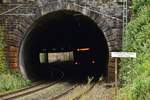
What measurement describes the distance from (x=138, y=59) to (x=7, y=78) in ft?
23.8

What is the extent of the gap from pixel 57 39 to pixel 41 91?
12.9 m

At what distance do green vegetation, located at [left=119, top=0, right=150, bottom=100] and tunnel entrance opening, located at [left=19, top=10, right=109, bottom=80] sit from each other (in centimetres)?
337

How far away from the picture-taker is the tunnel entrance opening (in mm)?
25859

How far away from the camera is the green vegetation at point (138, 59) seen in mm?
13508

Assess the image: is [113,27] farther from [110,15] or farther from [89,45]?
[89,45]

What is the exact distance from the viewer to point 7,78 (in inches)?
875

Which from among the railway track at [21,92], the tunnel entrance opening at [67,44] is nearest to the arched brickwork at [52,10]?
the tunnel entrance opening at [67,44]

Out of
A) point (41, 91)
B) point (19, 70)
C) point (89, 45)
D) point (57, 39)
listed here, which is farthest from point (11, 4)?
point (89, 45)

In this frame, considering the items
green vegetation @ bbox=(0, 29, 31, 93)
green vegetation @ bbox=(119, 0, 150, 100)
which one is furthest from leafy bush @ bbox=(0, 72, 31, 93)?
green vegetation @ bbox=(119, 0, 150, 100)

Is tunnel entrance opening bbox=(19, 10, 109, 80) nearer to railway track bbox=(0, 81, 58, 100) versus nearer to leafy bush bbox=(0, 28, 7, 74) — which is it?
leafy bush bbox=(0, 28, 7, 74)

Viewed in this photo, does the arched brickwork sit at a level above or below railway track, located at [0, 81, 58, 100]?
above

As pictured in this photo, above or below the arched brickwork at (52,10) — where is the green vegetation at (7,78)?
below

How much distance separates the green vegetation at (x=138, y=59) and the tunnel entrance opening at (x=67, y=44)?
3.37m

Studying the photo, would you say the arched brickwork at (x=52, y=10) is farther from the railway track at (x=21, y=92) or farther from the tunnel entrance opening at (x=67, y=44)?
the railway track at (x=21, y=92)
